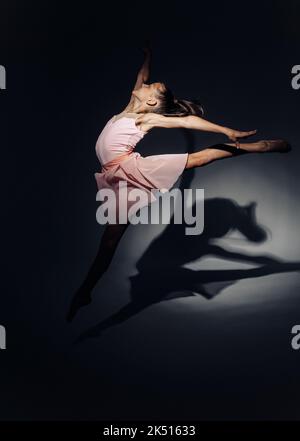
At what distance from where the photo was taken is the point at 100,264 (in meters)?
4.36

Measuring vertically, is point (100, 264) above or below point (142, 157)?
below

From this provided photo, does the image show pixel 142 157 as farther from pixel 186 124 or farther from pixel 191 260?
pixel 191 260

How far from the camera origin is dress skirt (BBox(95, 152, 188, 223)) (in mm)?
4379

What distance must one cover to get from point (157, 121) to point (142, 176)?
367mm

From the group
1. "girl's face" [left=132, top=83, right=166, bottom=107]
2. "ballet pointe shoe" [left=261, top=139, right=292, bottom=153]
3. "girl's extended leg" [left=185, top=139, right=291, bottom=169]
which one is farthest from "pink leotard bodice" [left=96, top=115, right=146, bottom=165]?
"ballet pointe shoe" [left=261, top=139, right=292, bottom=153]

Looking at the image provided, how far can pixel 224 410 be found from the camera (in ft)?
13.2

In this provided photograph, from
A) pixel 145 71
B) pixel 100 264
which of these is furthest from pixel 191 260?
pixel 145 71

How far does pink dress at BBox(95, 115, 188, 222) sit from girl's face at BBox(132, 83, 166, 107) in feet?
0.56

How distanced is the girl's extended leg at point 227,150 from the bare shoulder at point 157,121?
0.23 meters

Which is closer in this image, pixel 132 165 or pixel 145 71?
pixel 132 165

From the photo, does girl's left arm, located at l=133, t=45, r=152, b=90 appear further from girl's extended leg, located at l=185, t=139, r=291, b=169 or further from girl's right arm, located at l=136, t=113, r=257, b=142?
girl's extended leg, located at l=185, t=139, r=291, b=169

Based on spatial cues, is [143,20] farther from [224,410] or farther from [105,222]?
[224,410]

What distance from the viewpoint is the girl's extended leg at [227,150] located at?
4375 mm
